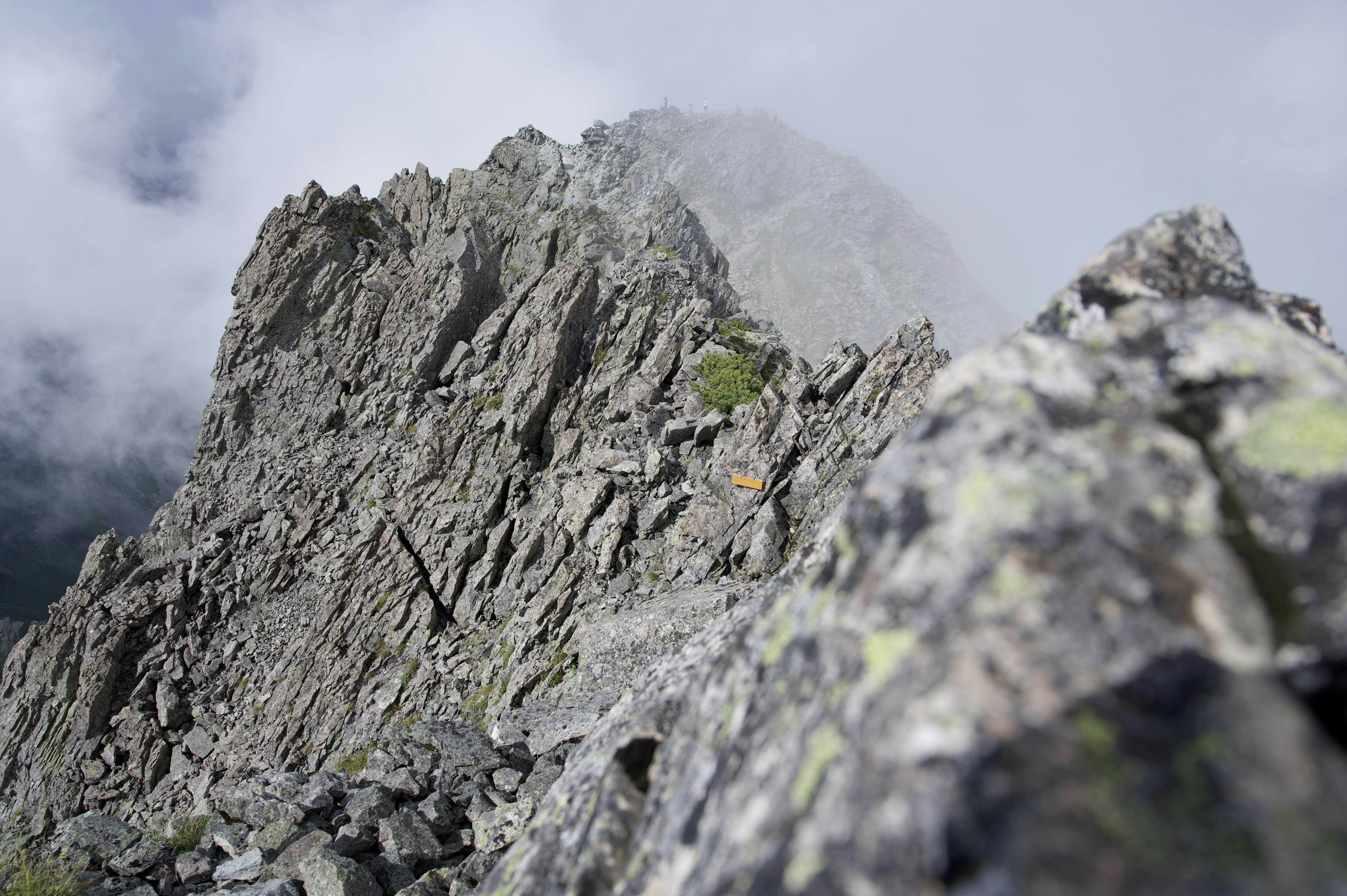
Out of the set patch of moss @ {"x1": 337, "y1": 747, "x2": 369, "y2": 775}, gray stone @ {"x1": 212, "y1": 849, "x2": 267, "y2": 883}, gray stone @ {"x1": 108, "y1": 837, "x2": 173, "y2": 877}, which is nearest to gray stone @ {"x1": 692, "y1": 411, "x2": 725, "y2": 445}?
patch of moss @ {"x1": 337, "y1": 747, "x2": 369, "y2": 775}

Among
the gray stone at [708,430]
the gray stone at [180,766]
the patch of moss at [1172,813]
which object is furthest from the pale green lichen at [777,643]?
the gray stone at [180,766]

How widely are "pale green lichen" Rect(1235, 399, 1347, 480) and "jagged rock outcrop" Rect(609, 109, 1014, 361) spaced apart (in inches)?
4964

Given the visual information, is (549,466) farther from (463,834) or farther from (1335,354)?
(1335,354)

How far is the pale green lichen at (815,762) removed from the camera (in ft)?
7.15

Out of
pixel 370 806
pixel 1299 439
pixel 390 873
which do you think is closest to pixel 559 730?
pixel 370 806

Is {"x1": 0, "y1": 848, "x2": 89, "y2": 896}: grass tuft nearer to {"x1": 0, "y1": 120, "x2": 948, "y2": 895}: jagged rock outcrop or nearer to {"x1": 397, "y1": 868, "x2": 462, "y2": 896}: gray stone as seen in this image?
{"x1": 0, "y1": 120, "x2": 948, "y2": 895}: jagged rock outcrop

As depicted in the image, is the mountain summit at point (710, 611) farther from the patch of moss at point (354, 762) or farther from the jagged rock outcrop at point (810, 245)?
the jagged rock outcrop at point (810, 245)

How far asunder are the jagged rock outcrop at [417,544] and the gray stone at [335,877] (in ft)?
0.13

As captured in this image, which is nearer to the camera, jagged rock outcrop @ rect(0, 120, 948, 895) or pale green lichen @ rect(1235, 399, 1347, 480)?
pale green lichen @ rect(1235, 399, 1347, 480)

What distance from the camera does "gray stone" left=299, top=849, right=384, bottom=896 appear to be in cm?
771

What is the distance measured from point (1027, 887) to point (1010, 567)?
0.92 m

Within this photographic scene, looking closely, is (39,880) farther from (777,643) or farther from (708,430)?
(708,430)

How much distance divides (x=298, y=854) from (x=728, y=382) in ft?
61.6

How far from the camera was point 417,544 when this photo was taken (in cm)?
2388
